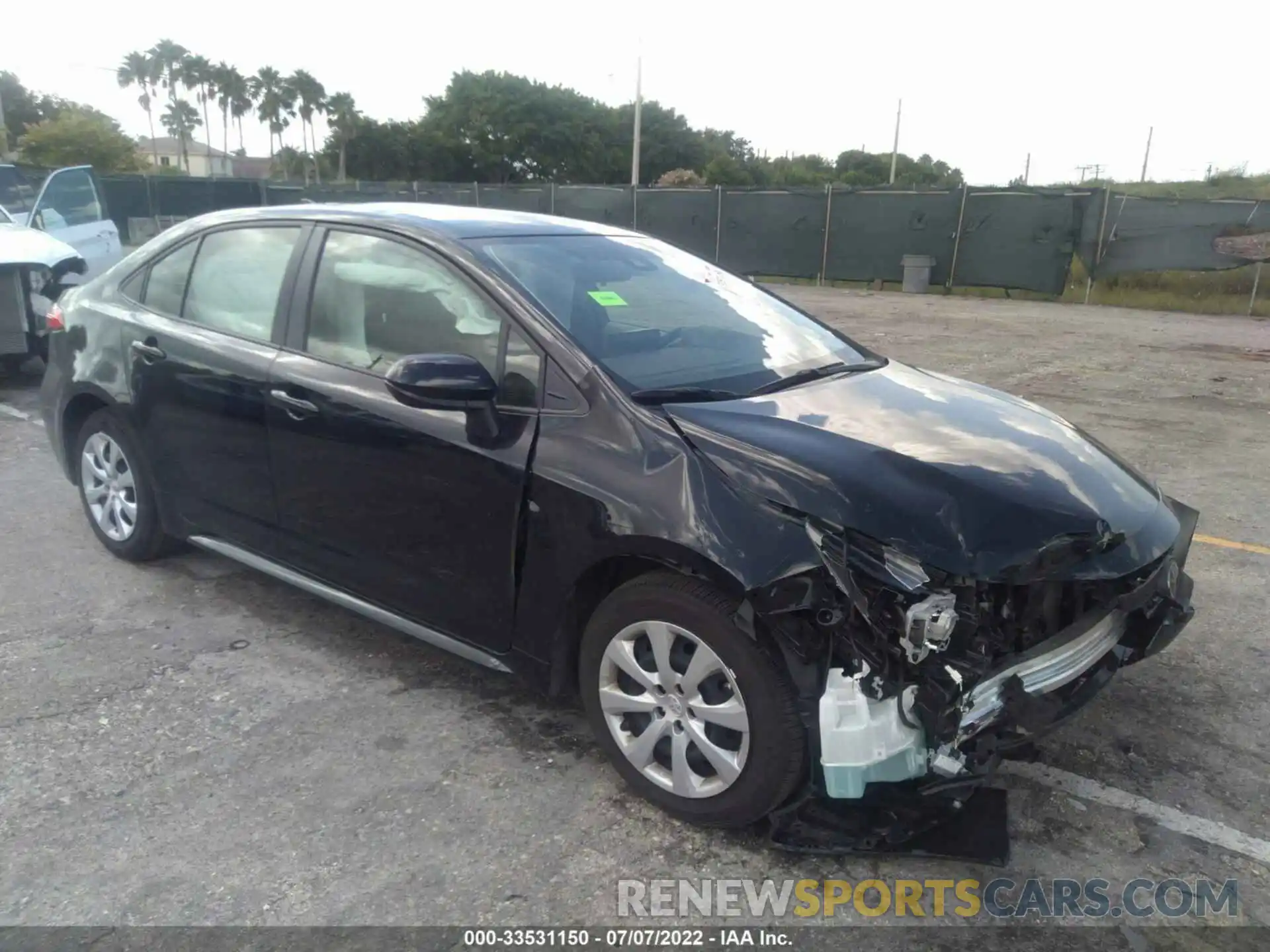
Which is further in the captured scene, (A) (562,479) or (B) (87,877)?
(A) (562,479)

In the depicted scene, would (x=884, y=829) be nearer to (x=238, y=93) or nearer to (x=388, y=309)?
(x=388, y=309)

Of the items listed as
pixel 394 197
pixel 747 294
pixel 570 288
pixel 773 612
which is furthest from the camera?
pixel 394 197

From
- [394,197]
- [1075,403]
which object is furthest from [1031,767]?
[394,197]

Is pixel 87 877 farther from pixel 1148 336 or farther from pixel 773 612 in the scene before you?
pixel 1148 336

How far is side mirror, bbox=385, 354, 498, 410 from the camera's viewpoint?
2.91 meters

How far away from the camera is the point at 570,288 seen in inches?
131

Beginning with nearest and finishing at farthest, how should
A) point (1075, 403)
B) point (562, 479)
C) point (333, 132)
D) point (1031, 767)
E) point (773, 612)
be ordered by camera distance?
1. point (773, 612)
2. point (562, 479)
3. point (1031, 767)
4. point (1075, 403)
5. point (333, 132)

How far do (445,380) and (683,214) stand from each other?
2071cm

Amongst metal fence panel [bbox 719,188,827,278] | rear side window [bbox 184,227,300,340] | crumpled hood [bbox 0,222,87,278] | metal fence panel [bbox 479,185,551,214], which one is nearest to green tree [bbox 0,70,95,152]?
metal fence panel [bbox 479,185,551,214]

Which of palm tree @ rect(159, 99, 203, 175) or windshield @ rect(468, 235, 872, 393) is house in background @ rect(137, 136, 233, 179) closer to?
palm tree @ rect(159, 99, 203, 175)

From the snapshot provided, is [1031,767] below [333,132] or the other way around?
below

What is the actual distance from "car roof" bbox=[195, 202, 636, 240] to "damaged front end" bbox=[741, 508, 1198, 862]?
5.69 ft

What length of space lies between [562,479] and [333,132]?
247 feet

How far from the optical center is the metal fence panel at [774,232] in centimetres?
2083
